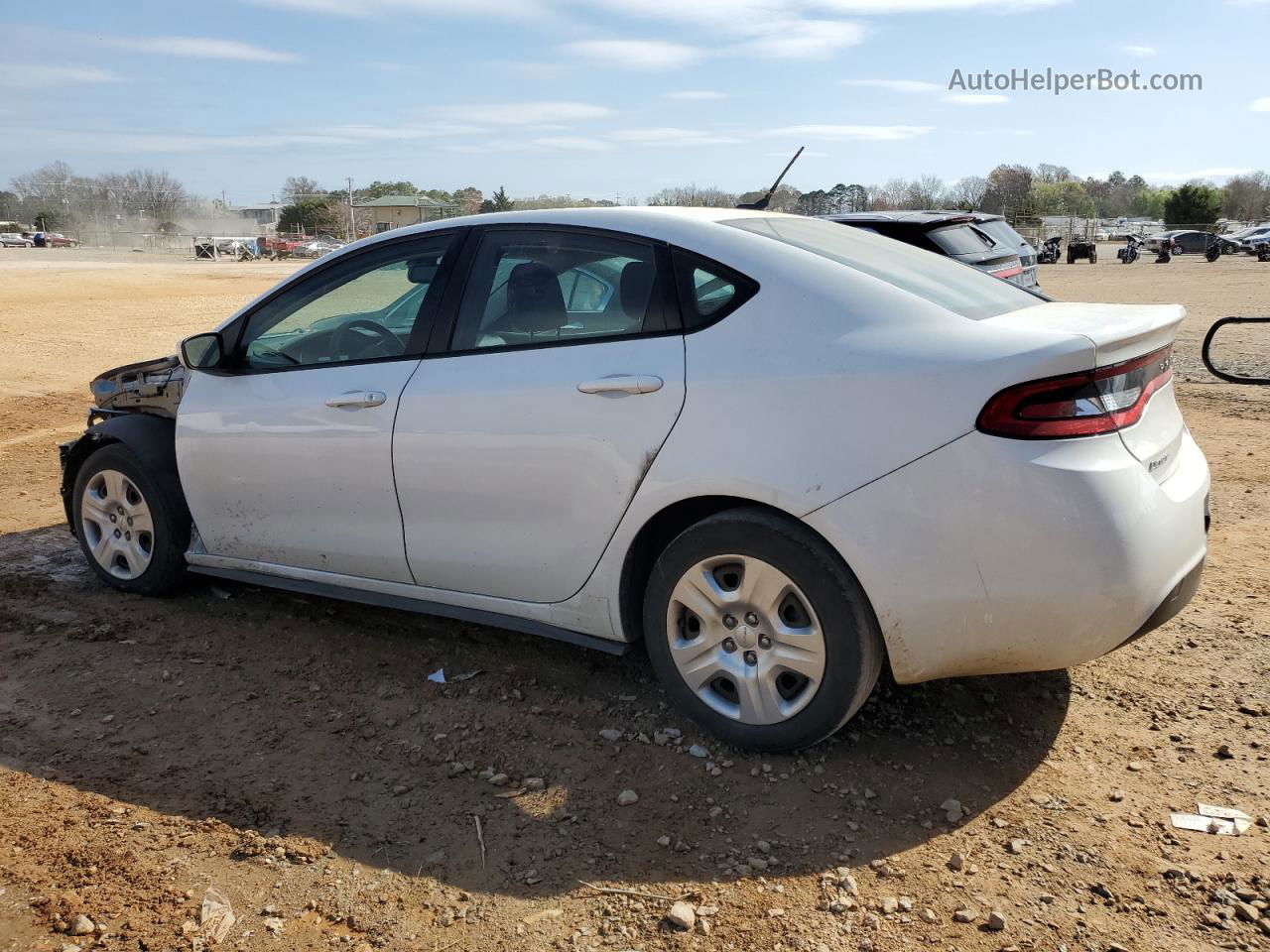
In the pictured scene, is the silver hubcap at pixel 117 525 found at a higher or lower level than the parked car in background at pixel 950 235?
lower

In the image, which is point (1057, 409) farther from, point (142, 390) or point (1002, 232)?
point (1002, 232)

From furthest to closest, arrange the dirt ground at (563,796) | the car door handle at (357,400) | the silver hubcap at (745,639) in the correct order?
the car door handle at (357,400), the silver hubcap at (745,639), the dirt ground at (563,796)

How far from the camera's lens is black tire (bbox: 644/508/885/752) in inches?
120

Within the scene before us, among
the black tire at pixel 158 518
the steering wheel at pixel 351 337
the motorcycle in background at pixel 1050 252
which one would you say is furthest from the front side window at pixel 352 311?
the motorcycle in background at pixel 1050 252

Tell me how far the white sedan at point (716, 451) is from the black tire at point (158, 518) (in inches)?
9.5

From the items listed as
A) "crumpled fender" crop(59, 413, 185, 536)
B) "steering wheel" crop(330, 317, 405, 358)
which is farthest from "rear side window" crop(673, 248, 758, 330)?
"crumpled fender" crop(59, 413, 185, 536)

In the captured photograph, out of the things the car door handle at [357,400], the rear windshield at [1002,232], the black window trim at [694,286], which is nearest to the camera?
the black window trim at [694,286]

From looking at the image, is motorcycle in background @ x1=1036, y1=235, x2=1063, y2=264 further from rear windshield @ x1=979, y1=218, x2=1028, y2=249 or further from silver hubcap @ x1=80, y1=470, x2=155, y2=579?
silver hubcap @ x1=80, y1=470, x2=155, y2=579

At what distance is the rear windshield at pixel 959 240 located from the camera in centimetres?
970

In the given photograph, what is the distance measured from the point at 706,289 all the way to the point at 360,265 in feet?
5.22

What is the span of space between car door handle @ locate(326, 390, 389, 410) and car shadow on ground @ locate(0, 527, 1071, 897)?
1029 millimetres

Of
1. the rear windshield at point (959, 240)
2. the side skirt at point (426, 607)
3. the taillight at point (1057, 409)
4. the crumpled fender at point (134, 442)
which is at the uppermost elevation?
the rear windshield at point (959, 240)

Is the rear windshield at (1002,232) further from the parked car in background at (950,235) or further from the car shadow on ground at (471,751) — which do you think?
the car shadow on ground at (471,751)

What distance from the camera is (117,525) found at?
4.93 meters
